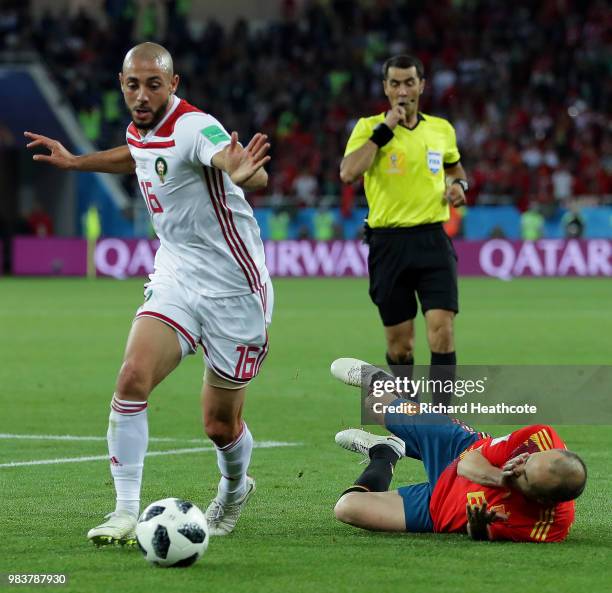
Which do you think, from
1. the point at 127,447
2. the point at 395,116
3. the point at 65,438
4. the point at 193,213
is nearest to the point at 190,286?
the point at 193,213

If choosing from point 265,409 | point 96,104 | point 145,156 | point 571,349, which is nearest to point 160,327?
point 145,156

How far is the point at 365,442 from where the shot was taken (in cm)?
727

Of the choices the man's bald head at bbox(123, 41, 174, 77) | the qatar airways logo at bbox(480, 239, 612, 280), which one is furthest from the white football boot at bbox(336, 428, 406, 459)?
the qatar airways logo at bbox(480, 239, 612, 280)

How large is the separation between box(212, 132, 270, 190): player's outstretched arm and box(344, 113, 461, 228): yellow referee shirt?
3.89 m

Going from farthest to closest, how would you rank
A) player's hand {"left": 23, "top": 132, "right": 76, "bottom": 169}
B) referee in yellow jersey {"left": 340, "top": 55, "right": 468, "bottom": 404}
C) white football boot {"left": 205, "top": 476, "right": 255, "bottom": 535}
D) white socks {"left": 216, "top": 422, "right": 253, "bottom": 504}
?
referee in yellow jersey {"left": 340, "top": 55, "right": 468, "bottom": 404}, player's hand {"left": 23, "top": 132, "right": 76, "bottom": 169}, white socks {"left": 216, "top": 422, "right": 253, "bottom": 504}, white football boot {"left": 205, "top": 476, "right": 255, "bottom": 535}

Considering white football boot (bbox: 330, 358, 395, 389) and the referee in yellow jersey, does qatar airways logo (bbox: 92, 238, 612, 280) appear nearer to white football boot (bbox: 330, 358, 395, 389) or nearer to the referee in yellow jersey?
the referee in yellow jersey

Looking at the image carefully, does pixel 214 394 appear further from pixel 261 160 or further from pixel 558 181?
pixel 558 181

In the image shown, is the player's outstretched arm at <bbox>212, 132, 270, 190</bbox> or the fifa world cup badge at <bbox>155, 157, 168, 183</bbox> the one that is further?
the fifa world cup badge at <bbox>155, 157, 168, 183</bbox>

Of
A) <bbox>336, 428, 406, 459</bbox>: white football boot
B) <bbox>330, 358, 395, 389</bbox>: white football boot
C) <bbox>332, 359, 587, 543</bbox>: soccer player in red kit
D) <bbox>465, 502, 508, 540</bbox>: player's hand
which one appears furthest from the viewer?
<bbox>330, 358, 395, 389</bbox>: white football boot

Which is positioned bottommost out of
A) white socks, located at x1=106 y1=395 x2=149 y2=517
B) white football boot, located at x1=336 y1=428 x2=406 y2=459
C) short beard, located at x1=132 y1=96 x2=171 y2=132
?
white football boot, located at x1=336 y1=428 x2=406 y2=459

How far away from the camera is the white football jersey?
6301 mm

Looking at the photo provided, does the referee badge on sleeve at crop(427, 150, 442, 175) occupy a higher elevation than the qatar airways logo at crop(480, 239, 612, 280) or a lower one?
higher

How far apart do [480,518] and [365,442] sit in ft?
4.39

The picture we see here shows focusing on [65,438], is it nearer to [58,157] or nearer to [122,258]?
[58,157]
